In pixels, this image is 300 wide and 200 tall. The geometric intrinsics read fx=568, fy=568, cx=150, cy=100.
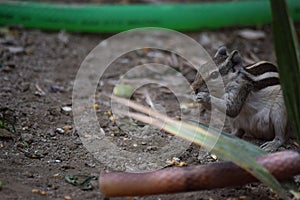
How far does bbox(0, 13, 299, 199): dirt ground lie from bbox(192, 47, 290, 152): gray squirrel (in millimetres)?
153

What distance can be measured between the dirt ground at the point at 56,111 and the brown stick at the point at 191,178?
0.24 metres

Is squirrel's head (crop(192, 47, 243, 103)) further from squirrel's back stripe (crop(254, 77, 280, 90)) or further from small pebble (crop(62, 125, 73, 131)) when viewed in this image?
small pebble (crop(62, 125, 73, 131))

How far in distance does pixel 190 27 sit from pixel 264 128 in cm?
231

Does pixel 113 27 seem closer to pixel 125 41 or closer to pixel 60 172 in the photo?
pixel 125 41

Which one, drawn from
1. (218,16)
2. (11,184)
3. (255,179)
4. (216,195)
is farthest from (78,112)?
(218,16)

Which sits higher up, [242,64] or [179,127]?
[242,64]

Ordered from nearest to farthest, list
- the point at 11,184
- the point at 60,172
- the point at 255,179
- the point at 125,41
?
the point at 255,179 → the point at 11,184 → the point at 60,172 → the point at 125,41

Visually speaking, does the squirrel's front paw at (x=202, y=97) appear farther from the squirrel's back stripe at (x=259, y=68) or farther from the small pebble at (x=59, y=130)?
the small pebble at (x=59, y=130)

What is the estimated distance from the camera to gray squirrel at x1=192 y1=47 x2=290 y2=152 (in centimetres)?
367

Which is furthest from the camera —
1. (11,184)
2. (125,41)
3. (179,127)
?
(125,41)

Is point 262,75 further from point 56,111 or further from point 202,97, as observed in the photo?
point 56,111

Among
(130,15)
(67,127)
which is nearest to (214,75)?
(67,127)

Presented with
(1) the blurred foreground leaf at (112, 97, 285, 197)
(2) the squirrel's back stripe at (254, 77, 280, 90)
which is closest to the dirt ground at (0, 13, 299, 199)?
(1) the blurred foreground leaf at (112, 97, 285, 197)

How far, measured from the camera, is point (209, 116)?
4.27m
